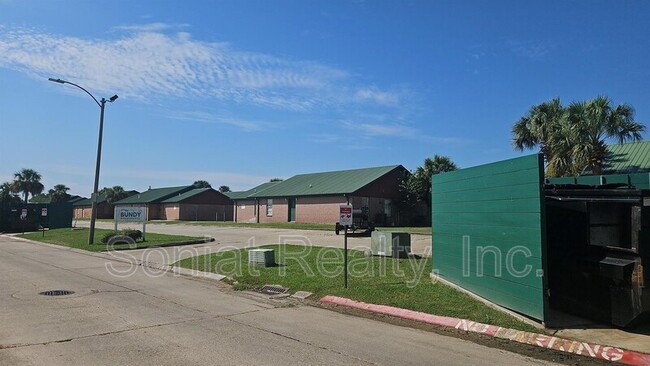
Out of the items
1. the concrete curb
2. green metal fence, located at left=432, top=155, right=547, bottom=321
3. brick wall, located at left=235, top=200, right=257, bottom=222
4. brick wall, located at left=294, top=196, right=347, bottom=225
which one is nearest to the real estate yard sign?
brick wall, located at left=294, top=196, right=347, bottom=225

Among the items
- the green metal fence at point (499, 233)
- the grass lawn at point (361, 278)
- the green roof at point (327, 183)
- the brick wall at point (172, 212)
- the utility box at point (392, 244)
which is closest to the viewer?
the green metal fence at point (499, 233)

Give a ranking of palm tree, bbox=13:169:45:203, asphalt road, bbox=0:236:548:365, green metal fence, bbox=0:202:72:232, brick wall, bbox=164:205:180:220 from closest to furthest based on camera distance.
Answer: asphalt road, bbox=0:236:548:365 → green metal fence, bbox=0:202:72:232 → brick wall, bbox=164:205:180:220 → palm tree, bbox=13:169:45:203

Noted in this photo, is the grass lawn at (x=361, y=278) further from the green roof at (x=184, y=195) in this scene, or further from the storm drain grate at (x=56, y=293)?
the green roof at (x=184, y=195)

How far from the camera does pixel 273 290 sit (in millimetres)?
12500

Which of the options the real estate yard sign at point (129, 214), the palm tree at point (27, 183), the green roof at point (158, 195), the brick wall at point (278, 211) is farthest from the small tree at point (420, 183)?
the palm tree at point (27, 183)

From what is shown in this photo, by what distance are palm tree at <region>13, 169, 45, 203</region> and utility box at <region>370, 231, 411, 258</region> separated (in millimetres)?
98586

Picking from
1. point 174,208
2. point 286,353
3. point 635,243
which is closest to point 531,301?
point 635,243

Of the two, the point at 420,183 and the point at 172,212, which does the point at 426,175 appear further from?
the point at 172,212

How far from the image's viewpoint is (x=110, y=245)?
25875mm

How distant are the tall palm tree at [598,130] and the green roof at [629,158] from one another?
4.55m

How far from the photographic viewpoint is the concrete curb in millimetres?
6543

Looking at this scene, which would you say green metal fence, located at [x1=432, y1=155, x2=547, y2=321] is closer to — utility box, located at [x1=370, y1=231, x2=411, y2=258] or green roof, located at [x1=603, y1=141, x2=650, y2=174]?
utility box, located at [x1=370, y1=231, x2=411, y2=258]

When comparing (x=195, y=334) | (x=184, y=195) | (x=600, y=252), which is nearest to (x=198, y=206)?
(x=184, y=195)

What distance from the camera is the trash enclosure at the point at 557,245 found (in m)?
7.70
